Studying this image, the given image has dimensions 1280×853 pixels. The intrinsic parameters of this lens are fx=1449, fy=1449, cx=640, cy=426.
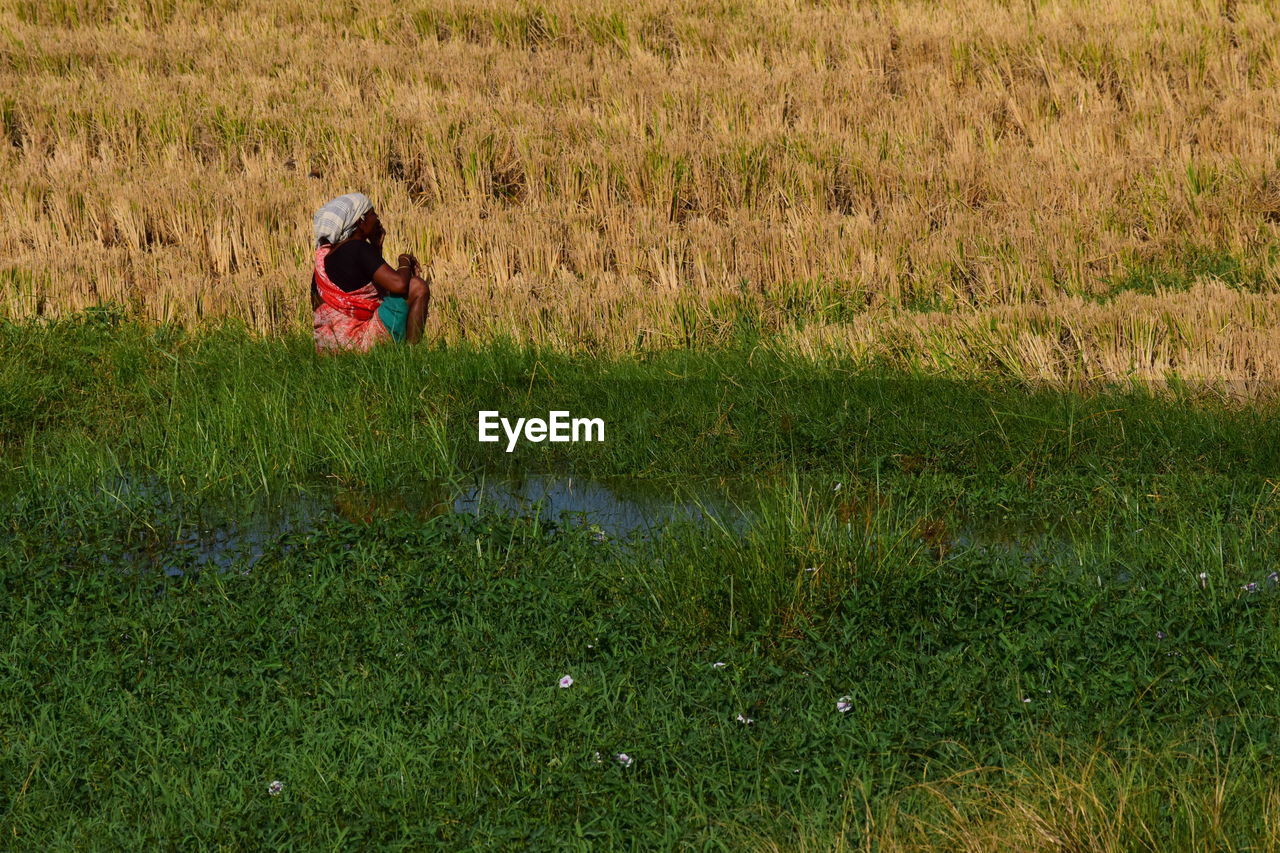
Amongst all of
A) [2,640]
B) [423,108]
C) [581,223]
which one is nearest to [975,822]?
[2,640]

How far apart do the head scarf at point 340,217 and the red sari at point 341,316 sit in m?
0.11

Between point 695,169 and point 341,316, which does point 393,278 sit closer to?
point 341,316

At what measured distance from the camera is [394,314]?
8.19 m

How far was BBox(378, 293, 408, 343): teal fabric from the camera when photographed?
816 centimetres

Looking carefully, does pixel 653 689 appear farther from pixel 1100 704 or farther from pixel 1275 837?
pixel 1275 837

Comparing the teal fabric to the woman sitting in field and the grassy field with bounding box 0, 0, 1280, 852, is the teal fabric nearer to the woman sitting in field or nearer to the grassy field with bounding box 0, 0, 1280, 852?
the woman sitting in field

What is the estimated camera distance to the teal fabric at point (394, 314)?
816 centimetres

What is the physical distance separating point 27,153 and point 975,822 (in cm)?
1189

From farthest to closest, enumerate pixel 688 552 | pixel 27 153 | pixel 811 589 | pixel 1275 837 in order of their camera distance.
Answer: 1. pixel 27 153
2. pixel 688 552
3. pixel 811 589
4. pixel 1275 837

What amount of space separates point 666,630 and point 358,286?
3.98m

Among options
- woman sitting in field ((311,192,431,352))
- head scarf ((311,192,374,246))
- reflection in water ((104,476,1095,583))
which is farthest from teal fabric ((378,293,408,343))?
reflection in water ((104,476,1095,583))

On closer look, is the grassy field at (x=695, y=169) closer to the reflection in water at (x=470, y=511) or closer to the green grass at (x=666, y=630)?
the green grass at (x=666, y=630)

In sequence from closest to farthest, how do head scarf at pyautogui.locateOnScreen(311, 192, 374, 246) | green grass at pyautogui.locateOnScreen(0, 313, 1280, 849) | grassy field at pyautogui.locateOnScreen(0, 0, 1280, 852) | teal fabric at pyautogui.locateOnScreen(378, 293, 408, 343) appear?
green grass at pyautogui.locateOnScreen(0, 313, 1280, 849) → grassy field at pyautogui.locateOnScreen(0, 0, 1280, 852) → head scarf at pyautogui.locateOnScreen(311, 192, 374, 246) → teal fabric at pyautogui.locateOnScreen(378, 293, 408, 343)

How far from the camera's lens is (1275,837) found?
10.3 feet
